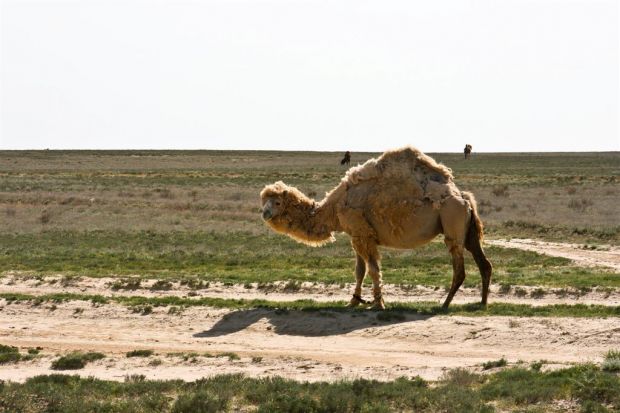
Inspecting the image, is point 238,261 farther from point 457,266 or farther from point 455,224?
point 455,224

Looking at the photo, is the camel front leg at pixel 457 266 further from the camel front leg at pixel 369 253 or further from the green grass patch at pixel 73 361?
the green grass patch at pixel 73 361

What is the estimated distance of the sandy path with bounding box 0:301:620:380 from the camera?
45.2 feet

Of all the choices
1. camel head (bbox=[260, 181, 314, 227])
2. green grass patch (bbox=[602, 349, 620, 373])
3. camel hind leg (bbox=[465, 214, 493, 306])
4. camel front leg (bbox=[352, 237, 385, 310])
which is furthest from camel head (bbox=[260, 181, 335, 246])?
green grass patch (bbox=[602, 349, 620, 373])

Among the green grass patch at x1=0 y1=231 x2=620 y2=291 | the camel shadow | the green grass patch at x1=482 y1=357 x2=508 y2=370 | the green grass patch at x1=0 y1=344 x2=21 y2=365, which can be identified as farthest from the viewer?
the green grass patch at x1=0 y1=231 x2=620 y2=291

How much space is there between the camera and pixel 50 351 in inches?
613

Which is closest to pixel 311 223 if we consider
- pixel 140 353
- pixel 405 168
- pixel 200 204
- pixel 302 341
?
pixel 405 168

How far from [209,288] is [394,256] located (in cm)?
840

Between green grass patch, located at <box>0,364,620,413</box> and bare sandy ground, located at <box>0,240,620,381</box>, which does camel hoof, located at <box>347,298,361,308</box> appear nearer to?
bare sandy ground, located at <box>0,240,620,381</box>

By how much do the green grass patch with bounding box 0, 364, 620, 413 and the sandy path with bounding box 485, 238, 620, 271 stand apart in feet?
45.6

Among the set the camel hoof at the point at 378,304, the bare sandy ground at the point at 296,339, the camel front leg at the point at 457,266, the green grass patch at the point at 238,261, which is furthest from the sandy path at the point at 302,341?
the green grass patch at the point at 238,261

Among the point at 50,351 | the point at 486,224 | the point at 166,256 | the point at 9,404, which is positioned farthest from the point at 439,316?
the point at 486,224

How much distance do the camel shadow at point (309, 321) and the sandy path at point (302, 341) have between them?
2 cm

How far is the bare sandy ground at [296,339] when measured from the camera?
13.8 metres

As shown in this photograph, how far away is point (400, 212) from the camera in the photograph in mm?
18078
